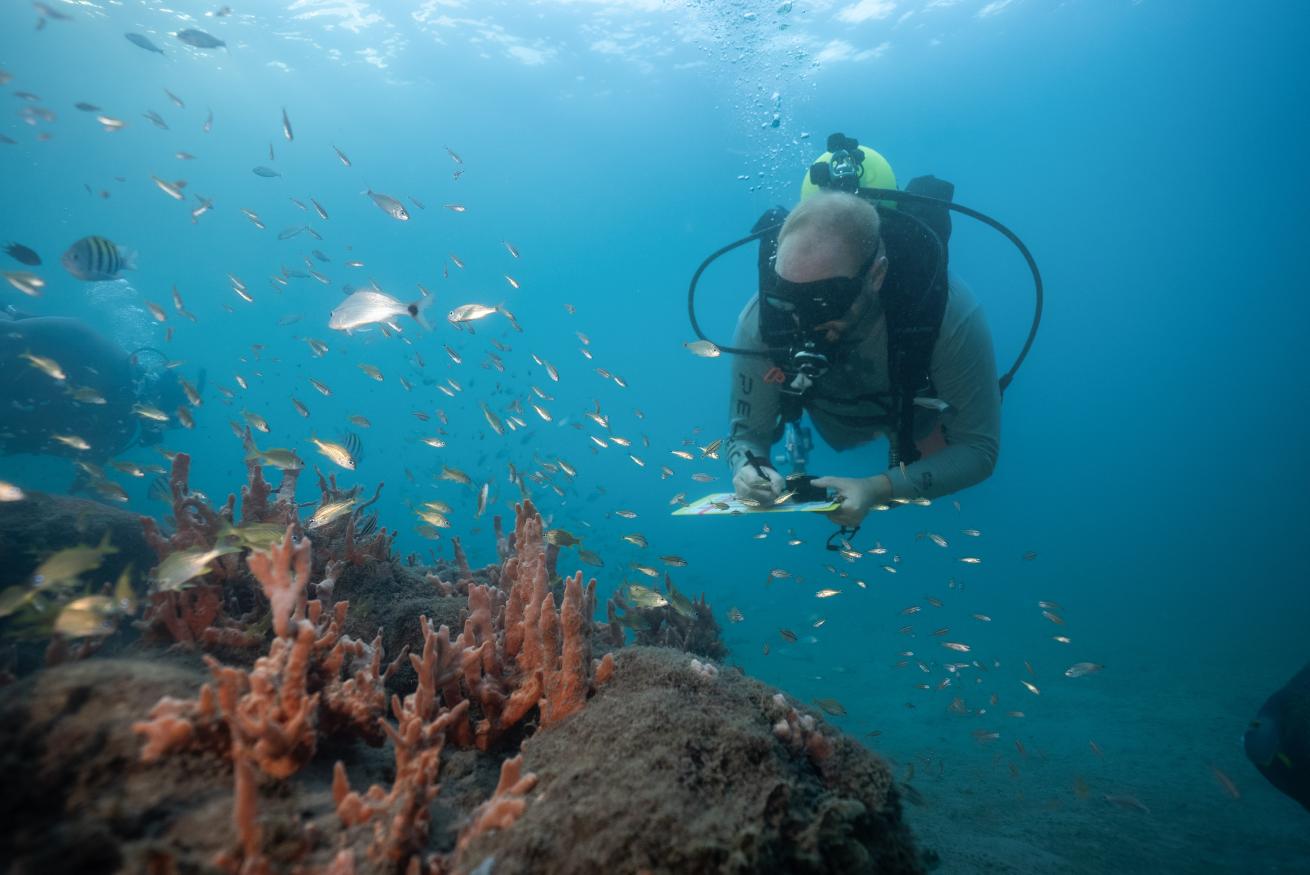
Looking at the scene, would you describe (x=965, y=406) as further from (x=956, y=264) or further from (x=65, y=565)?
(x=956, y=264)

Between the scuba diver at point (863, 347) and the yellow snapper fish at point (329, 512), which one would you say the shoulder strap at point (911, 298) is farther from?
the yellow snapper fish at point (329, 512)

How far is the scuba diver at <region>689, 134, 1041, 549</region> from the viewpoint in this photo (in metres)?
4.13

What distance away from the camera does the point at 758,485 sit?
4.23m

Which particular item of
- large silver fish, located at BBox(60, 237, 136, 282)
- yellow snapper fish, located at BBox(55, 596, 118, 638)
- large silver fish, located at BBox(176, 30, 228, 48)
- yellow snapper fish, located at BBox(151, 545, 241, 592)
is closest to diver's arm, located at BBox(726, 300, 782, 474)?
yellow snapper fish, located at BBox(151, 545, 241, 592)

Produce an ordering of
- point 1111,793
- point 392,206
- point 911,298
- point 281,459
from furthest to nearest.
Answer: point 1111,793
point 392,206
point 281,459
point 911,298

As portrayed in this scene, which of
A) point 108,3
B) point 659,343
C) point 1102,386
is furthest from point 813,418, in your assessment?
point 1102,386

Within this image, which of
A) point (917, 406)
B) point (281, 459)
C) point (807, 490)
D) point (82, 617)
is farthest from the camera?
point (917, 406)

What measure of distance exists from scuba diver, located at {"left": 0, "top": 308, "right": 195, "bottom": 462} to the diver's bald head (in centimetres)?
1519

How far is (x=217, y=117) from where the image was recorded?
1742 inches

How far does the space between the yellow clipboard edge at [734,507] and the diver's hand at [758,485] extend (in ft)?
0.34

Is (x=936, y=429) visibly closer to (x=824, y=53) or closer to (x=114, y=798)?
(x=114, y=798)

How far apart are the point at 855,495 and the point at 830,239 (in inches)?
77.9

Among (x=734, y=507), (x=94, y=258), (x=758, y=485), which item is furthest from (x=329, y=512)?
(x=94, y=258)

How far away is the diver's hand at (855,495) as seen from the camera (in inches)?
160
